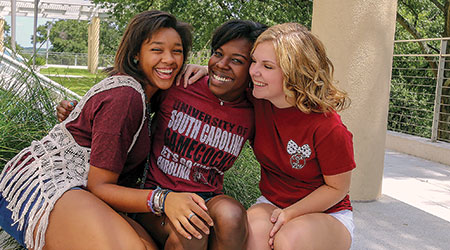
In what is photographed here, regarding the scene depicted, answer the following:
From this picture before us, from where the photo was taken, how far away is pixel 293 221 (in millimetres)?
2205

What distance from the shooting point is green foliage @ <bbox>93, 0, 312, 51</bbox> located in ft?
37.2

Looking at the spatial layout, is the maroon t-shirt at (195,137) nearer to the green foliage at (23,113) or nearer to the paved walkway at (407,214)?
the green foliage at (23,113)

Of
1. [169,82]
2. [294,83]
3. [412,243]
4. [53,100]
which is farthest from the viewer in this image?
[412,243]

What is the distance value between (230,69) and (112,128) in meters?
0.64

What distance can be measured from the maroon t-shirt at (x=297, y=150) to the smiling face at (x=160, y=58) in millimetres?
430

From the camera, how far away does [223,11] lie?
1155 centimetres

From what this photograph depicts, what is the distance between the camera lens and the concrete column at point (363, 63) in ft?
15.0

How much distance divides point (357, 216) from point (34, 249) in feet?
9.92

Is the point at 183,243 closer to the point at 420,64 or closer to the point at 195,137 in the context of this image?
the point at 195,137

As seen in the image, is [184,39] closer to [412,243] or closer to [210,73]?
[210,73]

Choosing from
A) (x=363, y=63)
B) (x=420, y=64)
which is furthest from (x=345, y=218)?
(x=420, y=64)

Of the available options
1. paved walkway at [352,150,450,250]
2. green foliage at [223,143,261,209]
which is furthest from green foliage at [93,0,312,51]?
green foliage at [223,143,261,209]

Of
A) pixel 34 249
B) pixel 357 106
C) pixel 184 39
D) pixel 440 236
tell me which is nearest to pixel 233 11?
pixel 357 106

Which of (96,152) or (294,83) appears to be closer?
(96,152)
